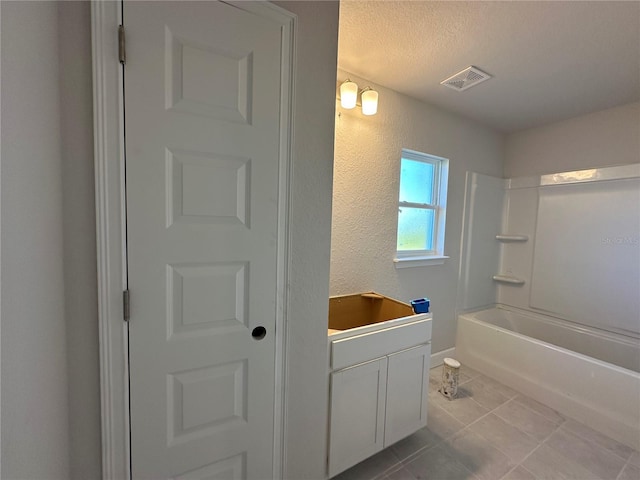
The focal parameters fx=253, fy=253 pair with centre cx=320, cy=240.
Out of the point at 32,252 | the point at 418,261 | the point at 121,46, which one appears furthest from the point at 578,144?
the point at 32,252

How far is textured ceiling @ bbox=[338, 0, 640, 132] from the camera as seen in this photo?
1310 mm

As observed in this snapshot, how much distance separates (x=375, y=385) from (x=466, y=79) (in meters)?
2.22

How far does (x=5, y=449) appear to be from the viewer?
614 millimetres

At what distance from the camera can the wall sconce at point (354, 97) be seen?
5.57 ft

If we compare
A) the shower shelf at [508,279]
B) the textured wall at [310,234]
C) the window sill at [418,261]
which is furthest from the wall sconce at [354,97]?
the shower shelf at [508,279]

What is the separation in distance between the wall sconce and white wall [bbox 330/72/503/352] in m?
0.13

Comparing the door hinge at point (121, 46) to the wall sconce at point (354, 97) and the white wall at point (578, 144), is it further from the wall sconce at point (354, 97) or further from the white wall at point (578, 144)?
the white wall at point (578, 144)

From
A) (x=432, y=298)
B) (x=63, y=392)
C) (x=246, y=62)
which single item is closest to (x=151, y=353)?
(x=63, y=392)

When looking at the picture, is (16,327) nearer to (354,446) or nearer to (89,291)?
(89,291)

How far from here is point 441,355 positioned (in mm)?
2629

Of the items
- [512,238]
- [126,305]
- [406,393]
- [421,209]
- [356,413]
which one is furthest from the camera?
[512,238]

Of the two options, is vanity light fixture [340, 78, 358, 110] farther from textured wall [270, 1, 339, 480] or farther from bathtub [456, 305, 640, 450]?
bathtub [456, 305, 640, 450]

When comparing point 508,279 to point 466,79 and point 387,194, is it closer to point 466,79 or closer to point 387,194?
point 387,194

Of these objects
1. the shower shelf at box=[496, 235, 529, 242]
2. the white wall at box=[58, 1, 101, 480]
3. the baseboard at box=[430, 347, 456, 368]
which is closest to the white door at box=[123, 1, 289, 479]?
the white wall at box=[58, 1, 101, 480]
